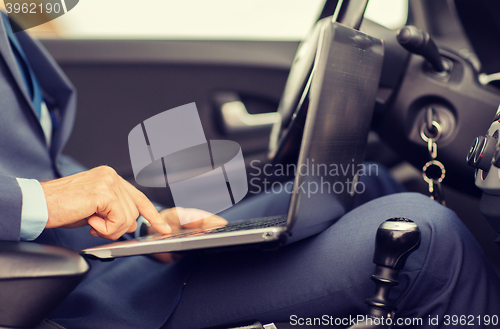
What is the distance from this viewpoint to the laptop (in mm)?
399

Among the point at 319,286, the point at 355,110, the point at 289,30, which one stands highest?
the point at 289,30

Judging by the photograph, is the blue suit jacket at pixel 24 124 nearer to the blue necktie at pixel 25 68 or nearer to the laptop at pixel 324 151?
the blue necktie at pixel 25 68

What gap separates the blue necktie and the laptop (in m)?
0.39

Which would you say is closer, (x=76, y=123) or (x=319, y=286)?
(x=319, y=286)

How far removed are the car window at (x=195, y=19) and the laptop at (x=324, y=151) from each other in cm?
73

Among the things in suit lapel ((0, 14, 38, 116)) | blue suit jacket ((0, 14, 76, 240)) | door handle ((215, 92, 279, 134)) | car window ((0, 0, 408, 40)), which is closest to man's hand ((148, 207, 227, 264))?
blue suit jacket ((0, 14, 76, 240))

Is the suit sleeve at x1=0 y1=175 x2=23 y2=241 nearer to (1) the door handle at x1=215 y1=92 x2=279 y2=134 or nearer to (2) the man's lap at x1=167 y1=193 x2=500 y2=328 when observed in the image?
(2) the man's lap at x1=167 y1=193 x2=500 y2=328

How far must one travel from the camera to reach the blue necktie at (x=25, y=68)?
0.69 m

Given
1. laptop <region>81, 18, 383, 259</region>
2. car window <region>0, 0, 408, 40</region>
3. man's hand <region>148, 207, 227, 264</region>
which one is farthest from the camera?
car window <region>0, 0, 408, 40</region>

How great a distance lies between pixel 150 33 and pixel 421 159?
3.22ft

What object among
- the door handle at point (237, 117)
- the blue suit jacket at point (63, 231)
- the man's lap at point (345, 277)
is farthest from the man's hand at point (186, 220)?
Result: the door handle at point (237, 117)

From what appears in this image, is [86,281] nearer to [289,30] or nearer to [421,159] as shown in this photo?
[421,159]

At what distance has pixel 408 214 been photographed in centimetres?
49

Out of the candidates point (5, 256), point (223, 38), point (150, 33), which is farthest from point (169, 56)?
point (5, 256)
